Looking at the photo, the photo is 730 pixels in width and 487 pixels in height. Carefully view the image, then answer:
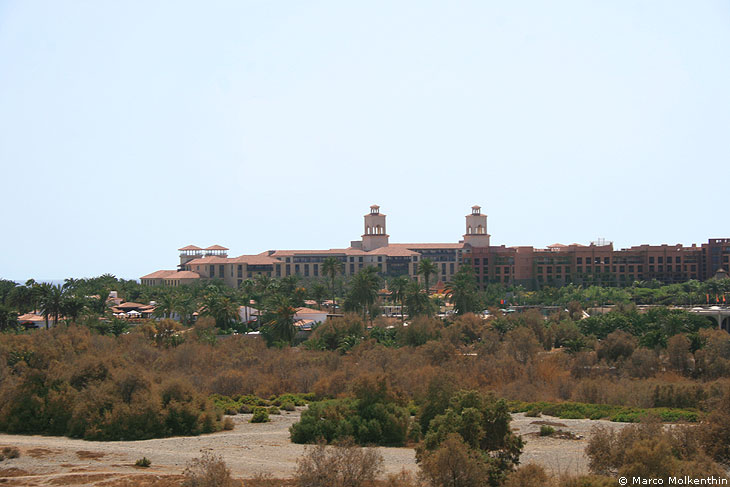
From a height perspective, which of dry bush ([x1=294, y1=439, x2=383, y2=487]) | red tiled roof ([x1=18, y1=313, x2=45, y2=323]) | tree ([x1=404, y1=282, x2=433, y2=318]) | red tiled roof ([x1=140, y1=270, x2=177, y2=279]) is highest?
red tiled roof ([x1=140, y1=270, x2=177, y2=279])

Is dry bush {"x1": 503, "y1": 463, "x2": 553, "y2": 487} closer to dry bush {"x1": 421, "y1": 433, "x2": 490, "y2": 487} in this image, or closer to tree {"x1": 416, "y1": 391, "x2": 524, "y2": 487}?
dry bush {"x1": 421, "y1": 433, "x2": 490, "y2": 487}

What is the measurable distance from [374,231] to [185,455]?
138285 millimetres

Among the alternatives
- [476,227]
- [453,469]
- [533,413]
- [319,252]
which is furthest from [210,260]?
[453,469]

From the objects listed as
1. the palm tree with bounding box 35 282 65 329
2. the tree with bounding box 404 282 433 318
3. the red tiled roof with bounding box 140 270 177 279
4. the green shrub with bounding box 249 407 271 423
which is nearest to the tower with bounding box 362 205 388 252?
the red tiled roof with bounding box 140 270 177 279

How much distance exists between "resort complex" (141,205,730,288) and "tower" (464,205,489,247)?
0.20 meters

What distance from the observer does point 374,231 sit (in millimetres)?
171875

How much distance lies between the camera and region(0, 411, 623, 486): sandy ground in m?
30.8

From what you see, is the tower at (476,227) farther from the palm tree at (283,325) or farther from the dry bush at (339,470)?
the dry bush at (339,470)

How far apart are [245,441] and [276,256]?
427ft

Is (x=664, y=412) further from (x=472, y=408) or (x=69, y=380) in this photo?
(x=69, y=380)

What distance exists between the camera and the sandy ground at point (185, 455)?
30.8m

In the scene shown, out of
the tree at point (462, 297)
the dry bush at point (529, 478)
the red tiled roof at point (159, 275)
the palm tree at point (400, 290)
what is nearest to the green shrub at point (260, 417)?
the dry bush at point (529, 478)

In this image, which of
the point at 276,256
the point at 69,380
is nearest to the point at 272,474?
the point at 69,380

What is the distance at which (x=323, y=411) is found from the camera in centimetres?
3991
